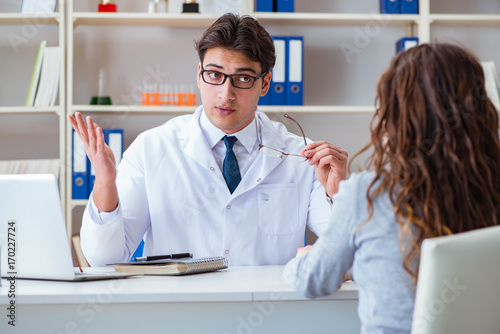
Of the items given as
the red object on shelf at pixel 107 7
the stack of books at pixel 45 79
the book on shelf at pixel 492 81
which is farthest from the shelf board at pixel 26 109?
the book on shelf at pixel 492 81

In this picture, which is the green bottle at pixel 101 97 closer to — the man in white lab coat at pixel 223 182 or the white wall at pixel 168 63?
the white wall at pixel 168 63

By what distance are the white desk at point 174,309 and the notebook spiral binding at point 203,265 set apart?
0.48 feet

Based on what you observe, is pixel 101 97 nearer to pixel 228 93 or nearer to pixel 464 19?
pixel 228 93

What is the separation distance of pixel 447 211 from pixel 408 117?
17 cm

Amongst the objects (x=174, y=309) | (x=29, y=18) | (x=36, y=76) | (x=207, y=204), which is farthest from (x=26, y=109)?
(x=174, y=309)

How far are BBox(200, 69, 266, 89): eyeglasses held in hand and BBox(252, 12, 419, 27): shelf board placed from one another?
114cm

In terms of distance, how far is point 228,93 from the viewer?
190 cm

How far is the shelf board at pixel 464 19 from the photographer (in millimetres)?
3064

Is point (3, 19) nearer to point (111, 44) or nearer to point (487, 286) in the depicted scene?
point (111, 44)

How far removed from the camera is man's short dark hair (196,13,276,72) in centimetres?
191

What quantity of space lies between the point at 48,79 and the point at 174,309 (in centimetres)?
204

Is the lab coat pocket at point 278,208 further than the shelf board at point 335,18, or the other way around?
the shelf board at point 335,18

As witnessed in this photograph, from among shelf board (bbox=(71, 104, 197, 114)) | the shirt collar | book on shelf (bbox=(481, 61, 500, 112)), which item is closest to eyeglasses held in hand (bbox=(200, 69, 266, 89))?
the shirt collar

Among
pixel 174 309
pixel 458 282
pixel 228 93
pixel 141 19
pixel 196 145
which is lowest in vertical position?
pixel 174 309
